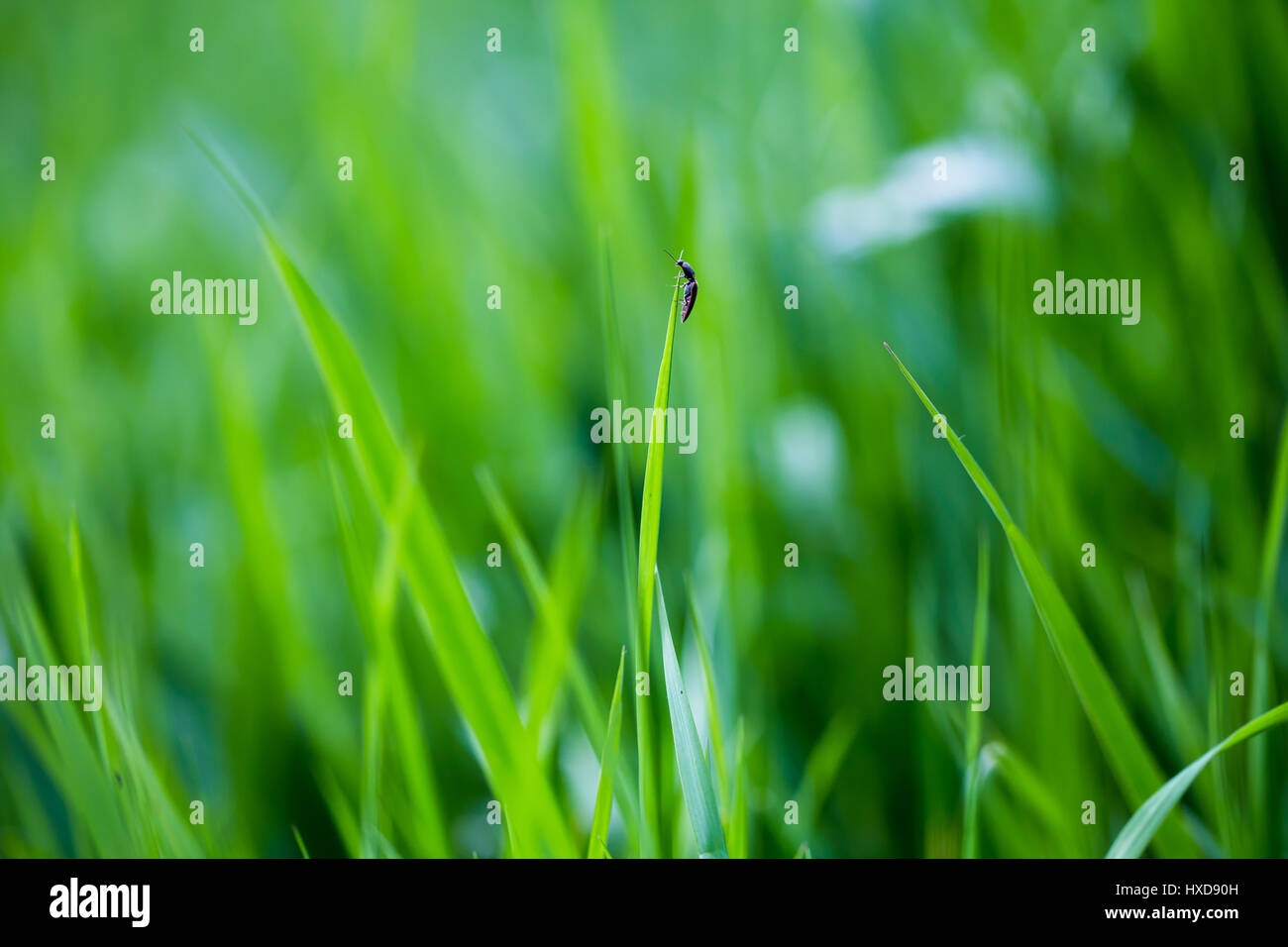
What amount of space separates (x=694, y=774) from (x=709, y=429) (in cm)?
26

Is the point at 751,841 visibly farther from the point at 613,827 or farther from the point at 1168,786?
the point at 1168,786

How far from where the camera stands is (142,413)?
716 millimetres

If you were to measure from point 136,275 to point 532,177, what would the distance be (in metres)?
0.42

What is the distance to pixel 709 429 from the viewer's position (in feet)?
1.84

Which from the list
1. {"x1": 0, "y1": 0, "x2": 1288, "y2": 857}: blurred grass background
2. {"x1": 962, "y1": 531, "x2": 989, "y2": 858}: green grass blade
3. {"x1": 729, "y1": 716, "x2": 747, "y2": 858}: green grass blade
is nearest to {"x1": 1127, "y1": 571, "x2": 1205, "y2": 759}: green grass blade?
{"x1": 0, "y1": 0, "x2": 1288, "y2": 857}: blurred grass background

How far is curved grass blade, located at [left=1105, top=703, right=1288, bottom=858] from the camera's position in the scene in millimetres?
352

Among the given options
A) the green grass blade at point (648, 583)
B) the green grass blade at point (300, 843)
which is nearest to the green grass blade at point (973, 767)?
the green grass blade at point (648, 583)

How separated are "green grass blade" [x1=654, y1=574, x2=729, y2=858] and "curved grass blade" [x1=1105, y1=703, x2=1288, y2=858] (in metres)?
0.19

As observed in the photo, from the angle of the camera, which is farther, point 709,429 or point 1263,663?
point 709,429

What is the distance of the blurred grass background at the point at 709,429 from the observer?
1.50ft

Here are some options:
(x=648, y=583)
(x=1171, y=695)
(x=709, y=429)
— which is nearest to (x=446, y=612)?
(x=648, y=583)

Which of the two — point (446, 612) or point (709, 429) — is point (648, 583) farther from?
point (709, 429)

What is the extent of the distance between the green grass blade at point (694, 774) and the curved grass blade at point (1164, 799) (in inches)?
7.6
